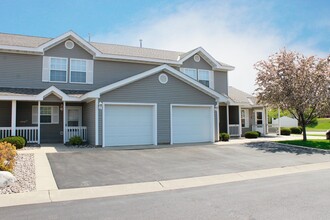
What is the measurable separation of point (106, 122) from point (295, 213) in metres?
12.6

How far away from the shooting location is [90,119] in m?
18.1

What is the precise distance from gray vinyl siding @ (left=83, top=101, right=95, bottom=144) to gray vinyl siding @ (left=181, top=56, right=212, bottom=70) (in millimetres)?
8777

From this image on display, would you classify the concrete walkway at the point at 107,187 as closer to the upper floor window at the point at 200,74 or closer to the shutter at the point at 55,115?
the shutter at the point at 55,115

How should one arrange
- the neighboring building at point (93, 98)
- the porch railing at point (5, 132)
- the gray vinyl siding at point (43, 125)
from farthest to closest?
1. the gray vinyl siding at point (43, 125)
2. the neighboring building at point (93, 98)
3. the porch railing at point (5, 132)

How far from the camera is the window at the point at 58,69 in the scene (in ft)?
64.0

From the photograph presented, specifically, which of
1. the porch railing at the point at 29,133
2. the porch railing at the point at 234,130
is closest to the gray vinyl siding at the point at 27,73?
the porch railing at the point at 29,133

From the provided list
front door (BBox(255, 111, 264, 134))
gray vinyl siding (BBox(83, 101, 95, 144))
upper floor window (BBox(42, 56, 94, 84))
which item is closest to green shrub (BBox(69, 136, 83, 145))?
gray vinyl siding (BBox(83, 101, 95, 144))

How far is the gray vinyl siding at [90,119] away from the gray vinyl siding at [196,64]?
8.78 meters

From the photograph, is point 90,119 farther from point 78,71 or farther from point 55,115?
point 78,71

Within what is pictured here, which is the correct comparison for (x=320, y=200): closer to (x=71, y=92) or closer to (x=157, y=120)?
(x=157, y=120)

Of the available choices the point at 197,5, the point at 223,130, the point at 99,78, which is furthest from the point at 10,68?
the point at 223,130

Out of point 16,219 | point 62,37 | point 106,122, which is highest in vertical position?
point 62,37

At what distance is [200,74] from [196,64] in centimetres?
90

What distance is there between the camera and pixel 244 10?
15352mm
